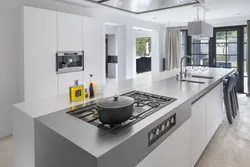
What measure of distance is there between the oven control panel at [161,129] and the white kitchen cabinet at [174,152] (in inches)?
2.8

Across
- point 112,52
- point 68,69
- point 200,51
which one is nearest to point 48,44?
point 68,69

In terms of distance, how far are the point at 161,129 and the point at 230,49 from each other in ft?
20.2

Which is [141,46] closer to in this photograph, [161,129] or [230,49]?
[230,49]

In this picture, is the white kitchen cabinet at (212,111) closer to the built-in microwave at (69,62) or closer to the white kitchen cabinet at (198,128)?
the white kitchen cabinet at (198,128)

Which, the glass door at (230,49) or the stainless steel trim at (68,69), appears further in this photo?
the glass door at (230,49)

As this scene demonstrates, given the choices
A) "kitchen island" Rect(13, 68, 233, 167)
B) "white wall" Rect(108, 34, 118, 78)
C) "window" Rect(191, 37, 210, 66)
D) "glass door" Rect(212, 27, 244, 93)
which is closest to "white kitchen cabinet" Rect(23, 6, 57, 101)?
"kitchen island" Rect(13, 68, 233, 167)

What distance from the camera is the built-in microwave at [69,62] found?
11.7ft

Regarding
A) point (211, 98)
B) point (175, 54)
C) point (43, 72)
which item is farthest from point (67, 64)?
point (175, 54)

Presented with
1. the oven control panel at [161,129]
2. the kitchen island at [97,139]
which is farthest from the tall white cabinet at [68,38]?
the oven control panel at [161,129]

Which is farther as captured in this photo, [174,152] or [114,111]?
[174,152]

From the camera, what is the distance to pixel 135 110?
1.57 m

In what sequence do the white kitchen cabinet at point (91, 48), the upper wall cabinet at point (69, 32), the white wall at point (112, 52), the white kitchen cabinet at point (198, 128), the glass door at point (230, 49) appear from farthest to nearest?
the white wall at point (112, 52) → the glass door at point (230, 49) → the white kitchen cabinet at point (91, 48) → the upper wall cabinet at point (69, 32) → the white kitchen cabinet at point (198, 128)

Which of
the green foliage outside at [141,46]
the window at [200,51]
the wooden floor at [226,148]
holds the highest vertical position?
the green foliage outside at [141,46]

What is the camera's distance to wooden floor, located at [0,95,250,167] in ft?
8.32
